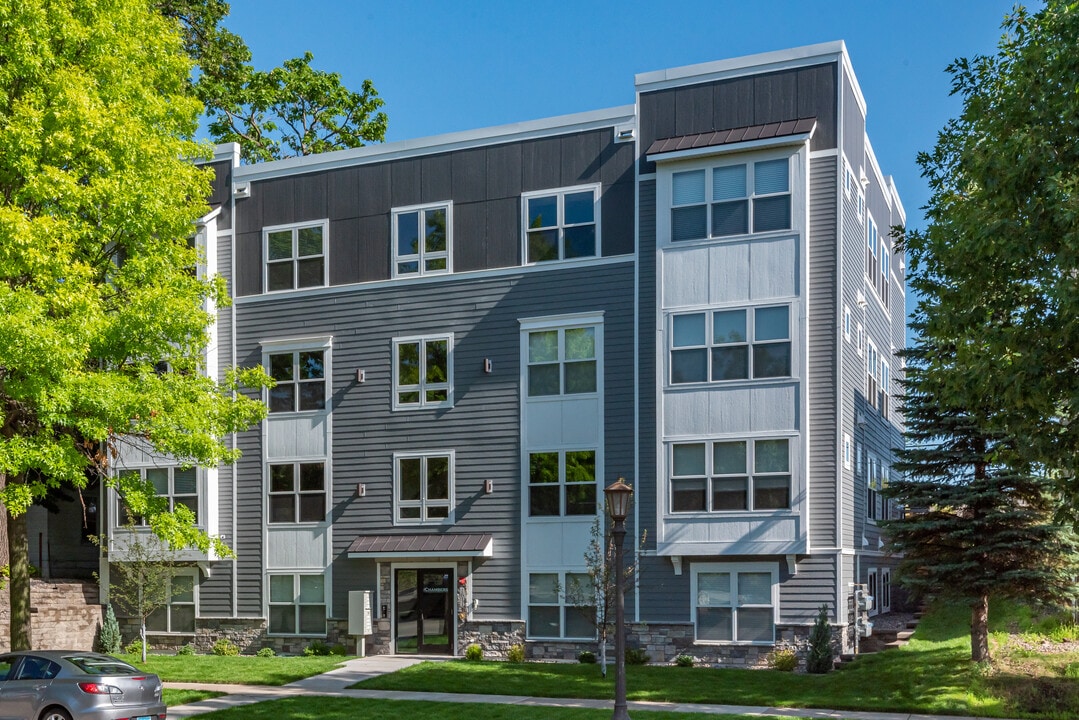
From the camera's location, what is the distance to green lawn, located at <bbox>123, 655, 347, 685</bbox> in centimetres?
2280

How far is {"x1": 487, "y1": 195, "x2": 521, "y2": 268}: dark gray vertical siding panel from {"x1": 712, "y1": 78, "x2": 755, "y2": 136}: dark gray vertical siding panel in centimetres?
489

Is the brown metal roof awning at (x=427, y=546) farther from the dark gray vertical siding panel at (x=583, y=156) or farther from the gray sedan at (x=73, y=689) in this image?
the gray sedan at (x=73, y=689)

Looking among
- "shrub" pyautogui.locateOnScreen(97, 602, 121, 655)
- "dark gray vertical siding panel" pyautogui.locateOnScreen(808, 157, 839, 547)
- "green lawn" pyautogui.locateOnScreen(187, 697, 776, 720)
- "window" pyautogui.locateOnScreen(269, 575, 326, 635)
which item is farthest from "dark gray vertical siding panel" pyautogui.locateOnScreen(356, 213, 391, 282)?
"green lawn" pyautogui.locateOnScreen(187, 697, 776, 720)

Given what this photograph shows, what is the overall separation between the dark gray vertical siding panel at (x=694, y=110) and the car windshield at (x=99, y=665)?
1547 cm

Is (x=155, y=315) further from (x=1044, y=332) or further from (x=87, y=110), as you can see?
(x=1044, y=332)

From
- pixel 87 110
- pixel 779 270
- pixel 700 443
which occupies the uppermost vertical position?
pixel 87 110

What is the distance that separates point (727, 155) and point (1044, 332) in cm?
1147

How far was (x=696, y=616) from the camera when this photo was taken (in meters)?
23.9

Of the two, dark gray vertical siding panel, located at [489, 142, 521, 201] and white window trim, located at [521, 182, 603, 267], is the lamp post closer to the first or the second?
white window trim, located at [521, 182, 603, 267]

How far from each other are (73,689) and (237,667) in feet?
29.5

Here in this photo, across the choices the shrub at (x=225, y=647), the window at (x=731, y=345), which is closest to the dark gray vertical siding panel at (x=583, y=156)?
the window at (x=731, y=345)

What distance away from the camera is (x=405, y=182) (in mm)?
27484

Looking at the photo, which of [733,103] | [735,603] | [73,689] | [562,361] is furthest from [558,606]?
[73,689]

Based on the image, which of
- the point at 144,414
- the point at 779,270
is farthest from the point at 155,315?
the point at 779,270
